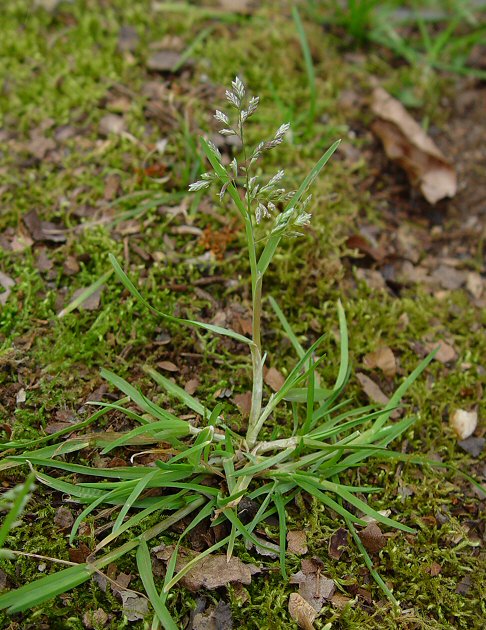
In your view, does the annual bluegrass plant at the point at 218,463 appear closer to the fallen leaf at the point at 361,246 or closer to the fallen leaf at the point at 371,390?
the fallen leaf at the point at 371,390

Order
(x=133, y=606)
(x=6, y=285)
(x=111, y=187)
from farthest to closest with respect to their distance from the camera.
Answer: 1. (x=111, y=187)
2. (x=6, y=285)
3. (x=133, y=606)

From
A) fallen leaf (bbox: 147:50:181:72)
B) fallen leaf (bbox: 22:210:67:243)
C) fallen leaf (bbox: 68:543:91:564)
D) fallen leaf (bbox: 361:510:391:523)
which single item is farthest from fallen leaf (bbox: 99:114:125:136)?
fallen leaf (bbox: 361:510:391:523)

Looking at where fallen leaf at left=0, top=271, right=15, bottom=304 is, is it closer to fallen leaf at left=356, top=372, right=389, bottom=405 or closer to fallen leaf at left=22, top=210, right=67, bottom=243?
A: fallen leaf at left=22, top=210, right=67, bottom=243

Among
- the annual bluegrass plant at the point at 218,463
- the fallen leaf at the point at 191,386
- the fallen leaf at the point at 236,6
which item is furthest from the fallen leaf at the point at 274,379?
the fallen leaf at the point at 236,6

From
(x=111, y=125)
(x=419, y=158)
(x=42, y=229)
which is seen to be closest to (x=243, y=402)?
(x=42, y=229)

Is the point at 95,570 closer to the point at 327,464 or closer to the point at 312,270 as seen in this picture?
the point at 327,464

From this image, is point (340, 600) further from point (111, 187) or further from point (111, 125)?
point (111, 125)
